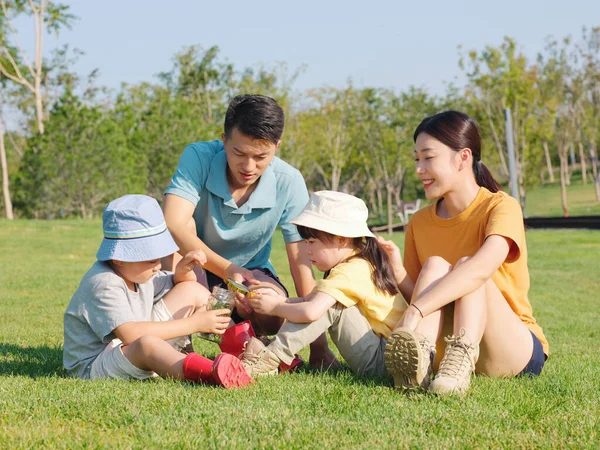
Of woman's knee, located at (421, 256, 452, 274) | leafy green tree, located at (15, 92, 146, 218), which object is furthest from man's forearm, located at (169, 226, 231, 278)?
leafy green tree, located at (15, 92, 146, 218)

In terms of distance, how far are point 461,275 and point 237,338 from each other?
4.36 ft

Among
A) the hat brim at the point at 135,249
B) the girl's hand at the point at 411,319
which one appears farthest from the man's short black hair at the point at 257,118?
the girl's hand at the point at 411,319

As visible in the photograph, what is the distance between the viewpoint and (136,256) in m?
3.97

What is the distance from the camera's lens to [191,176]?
5.05 meters

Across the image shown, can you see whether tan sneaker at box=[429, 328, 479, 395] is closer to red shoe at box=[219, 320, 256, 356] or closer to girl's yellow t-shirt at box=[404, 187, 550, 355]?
girl's yellow t-shirt at box=[404, 187, 550, 355]

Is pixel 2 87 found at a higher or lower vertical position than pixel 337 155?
higher

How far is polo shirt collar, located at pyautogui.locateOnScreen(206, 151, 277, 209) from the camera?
5.04 metres

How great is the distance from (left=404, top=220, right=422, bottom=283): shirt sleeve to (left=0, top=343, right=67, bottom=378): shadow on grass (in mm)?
2006

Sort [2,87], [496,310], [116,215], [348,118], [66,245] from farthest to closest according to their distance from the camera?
[348,118] < [2,87] < [66,245] < [116,215] < [496,310]

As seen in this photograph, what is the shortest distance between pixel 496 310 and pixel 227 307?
151cm

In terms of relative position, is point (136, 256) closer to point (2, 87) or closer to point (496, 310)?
point (496, 310)

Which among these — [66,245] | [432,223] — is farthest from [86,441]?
[66,245]

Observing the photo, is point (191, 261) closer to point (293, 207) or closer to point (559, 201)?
point (293, 207)

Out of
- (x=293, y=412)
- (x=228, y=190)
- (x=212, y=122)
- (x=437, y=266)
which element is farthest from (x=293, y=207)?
(x=212, y=122)
